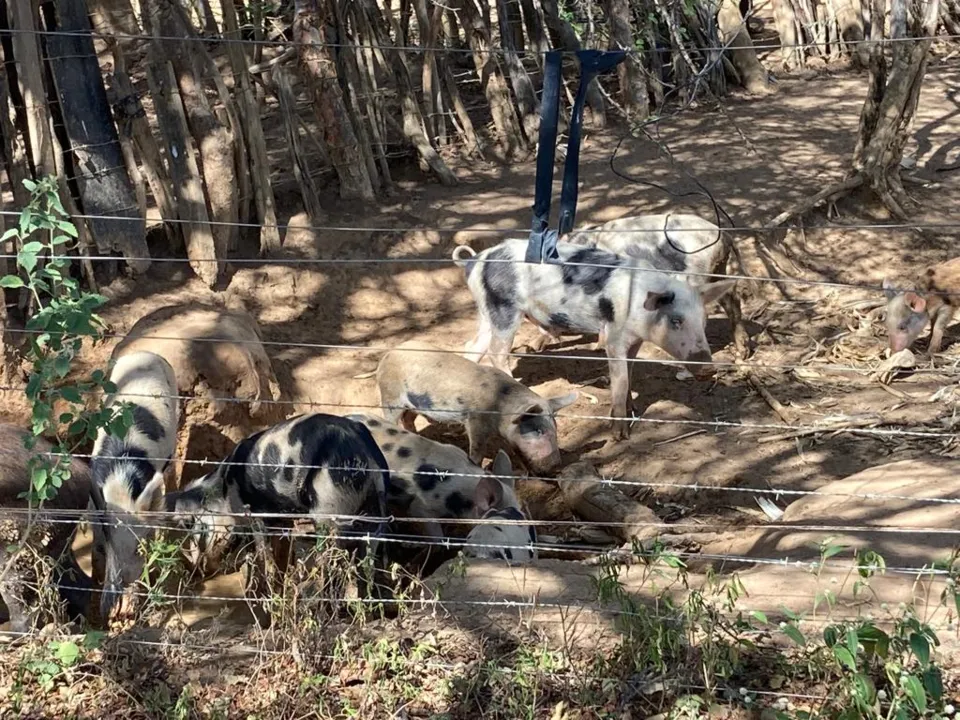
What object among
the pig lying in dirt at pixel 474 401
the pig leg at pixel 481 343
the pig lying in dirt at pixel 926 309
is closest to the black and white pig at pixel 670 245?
the pig leg at pixel 481 343

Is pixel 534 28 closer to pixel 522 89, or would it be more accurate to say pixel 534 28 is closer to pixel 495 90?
pixel 522 89

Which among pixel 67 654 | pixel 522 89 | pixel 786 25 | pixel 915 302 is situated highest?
pixel 786 25

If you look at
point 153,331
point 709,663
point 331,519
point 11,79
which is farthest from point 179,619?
point 11,79

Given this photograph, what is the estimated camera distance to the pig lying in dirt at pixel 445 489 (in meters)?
6.02

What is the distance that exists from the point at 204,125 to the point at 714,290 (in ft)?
12.5

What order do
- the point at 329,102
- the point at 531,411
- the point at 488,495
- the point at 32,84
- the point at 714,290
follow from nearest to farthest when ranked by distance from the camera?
the point at 488,495 → the point at 531,411 → the point at 32,84 → the point at 714,290 → the point at 329,102

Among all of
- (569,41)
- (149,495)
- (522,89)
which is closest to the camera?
(149,495)

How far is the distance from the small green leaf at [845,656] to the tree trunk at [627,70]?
7.68 m

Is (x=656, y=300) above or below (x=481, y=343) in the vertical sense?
above

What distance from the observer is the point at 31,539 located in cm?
455

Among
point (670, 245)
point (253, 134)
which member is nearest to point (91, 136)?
point (253, 134)

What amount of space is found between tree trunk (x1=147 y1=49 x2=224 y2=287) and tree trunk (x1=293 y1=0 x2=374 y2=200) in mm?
1166

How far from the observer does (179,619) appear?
438cm

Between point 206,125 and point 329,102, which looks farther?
point 329,102
